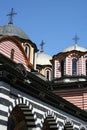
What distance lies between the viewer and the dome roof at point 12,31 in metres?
27.4

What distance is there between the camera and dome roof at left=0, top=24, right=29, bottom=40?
2741 cm

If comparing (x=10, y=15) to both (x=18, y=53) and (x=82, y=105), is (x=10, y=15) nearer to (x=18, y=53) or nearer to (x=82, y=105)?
(x=18, y=53)

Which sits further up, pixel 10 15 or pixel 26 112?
pixel 10 15

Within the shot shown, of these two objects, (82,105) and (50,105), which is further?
(82,105)

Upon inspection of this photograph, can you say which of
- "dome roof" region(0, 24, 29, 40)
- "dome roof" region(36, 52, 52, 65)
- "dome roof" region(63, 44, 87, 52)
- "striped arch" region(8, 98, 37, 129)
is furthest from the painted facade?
"dome roof" region(36, 52, 52, 65)

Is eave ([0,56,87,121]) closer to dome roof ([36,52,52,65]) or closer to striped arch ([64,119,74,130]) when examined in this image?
striped arch ([64,119,74,130])

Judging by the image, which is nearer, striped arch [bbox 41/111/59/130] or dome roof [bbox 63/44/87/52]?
striped arch [bbox 41/111/59/130]

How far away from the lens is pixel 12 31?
28094 mm

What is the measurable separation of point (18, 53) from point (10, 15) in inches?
280

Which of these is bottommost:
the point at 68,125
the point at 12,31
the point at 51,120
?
the point at 68,125

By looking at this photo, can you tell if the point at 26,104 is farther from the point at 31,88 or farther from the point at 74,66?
the point at 74,66

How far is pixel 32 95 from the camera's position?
17625mm

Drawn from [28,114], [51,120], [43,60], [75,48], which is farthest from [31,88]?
[43,60]

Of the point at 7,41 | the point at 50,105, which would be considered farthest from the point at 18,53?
the point at 50,105
